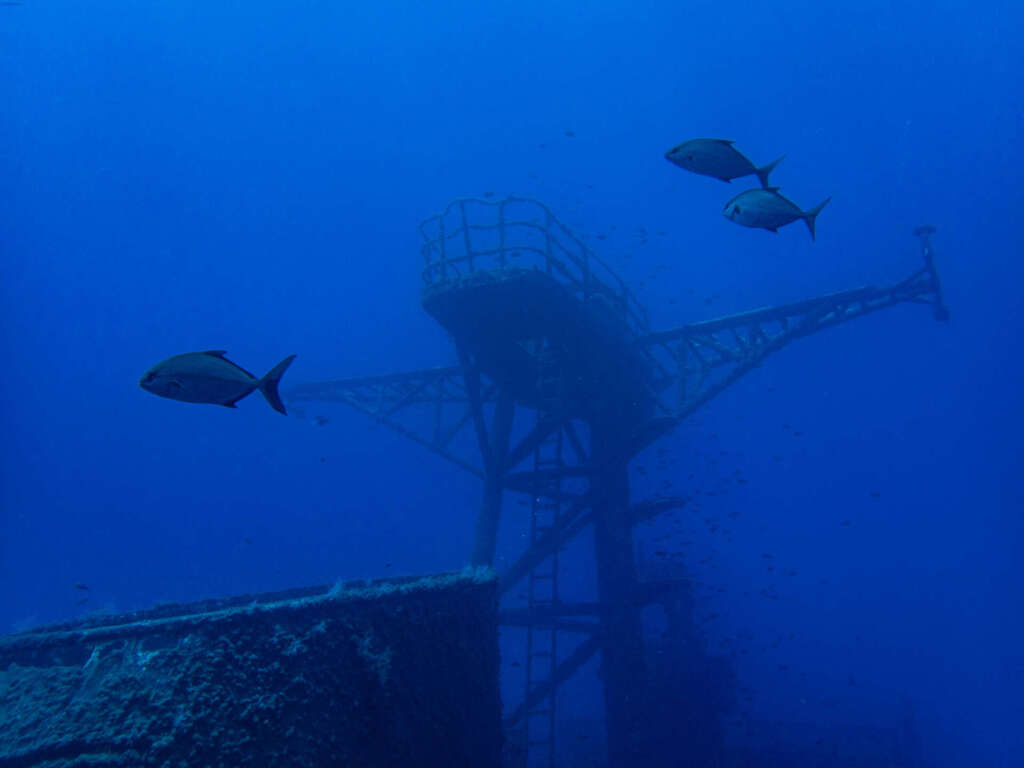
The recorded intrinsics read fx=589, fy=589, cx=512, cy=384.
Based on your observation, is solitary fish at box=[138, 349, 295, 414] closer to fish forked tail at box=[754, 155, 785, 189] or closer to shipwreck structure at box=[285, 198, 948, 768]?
fish forked tail at box=[754, 155, 785, 189]

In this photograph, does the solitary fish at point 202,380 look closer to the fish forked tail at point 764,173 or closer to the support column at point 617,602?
the fish forked tail at point 764,173

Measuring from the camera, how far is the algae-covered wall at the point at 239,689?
2.79 meters

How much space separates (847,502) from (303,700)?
14228 centimetres

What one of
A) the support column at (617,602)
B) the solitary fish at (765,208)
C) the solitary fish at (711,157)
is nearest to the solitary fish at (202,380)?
the solitary fish at (711,157)

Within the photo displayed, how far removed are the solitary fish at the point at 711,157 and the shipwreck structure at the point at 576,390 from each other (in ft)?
15.6

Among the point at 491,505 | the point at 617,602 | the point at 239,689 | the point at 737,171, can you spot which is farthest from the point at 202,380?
the point at 617,602

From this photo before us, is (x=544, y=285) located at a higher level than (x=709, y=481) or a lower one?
lower

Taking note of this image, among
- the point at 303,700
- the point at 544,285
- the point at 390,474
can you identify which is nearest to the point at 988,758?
the point at 544,285

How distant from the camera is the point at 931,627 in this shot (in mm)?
97000

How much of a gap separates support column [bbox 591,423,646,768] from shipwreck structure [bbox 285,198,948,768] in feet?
0.07

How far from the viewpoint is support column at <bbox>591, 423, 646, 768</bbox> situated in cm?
905

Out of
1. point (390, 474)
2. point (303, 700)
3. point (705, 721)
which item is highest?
point (390, 474)

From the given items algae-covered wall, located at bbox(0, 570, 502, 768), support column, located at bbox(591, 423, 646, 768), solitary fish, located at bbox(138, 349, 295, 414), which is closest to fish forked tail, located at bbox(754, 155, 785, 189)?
solitary fish, located at bbox(138, 349, 295, 414)

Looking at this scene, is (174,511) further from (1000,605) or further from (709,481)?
(1000,605)
